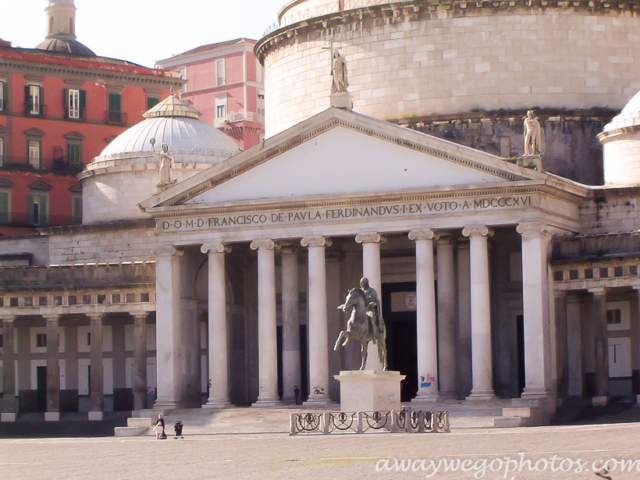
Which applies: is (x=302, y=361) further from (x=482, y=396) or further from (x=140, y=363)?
(x=482, y=396)

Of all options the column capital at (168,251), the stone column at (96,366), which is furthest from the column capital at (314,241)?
the stone column at (96,366)

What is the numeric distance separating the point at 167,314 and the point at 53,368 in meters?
7.53

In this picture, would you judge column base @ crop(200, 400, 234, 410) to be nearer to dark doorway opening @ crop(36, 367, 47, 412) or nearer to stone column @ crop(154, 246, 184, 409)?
stone column @ crop(154, 246, 184, 409)

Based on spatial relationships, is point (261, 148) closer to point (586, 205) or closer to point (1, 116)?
point (586, 205)

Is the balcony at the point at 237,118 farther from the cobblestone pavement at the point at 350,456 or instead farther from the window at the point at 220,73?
the cobblestone pavement at the point at 350,456

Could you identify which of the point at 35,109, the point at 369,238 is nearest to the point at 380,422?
the point at 369,238

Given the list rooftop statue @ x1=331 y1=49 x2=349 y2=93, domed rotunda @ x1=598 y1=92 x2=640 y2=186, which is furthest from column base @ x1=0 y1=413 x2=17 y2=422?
domed rotunda @ x1=598 y1=92 x2=640 y2=186

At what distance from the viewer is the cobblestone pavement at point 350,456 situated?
33.8 meters

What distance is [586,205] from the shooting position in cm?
6175

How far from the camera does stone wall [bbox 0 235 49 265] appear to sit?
2874 inches

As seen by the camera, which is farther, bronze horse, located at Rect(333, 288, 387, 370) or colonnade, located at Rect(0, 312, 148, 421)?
colonnade, located at Rect(0, 312, 148, 421)

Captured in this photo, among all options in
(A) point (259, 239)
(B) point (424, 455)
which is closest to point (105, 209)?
(A) point (259, 239)

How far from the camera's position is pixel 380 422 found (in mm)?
48062

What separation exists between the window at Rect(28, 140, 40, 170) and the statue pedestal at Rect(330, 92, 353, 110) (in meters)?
31.1
